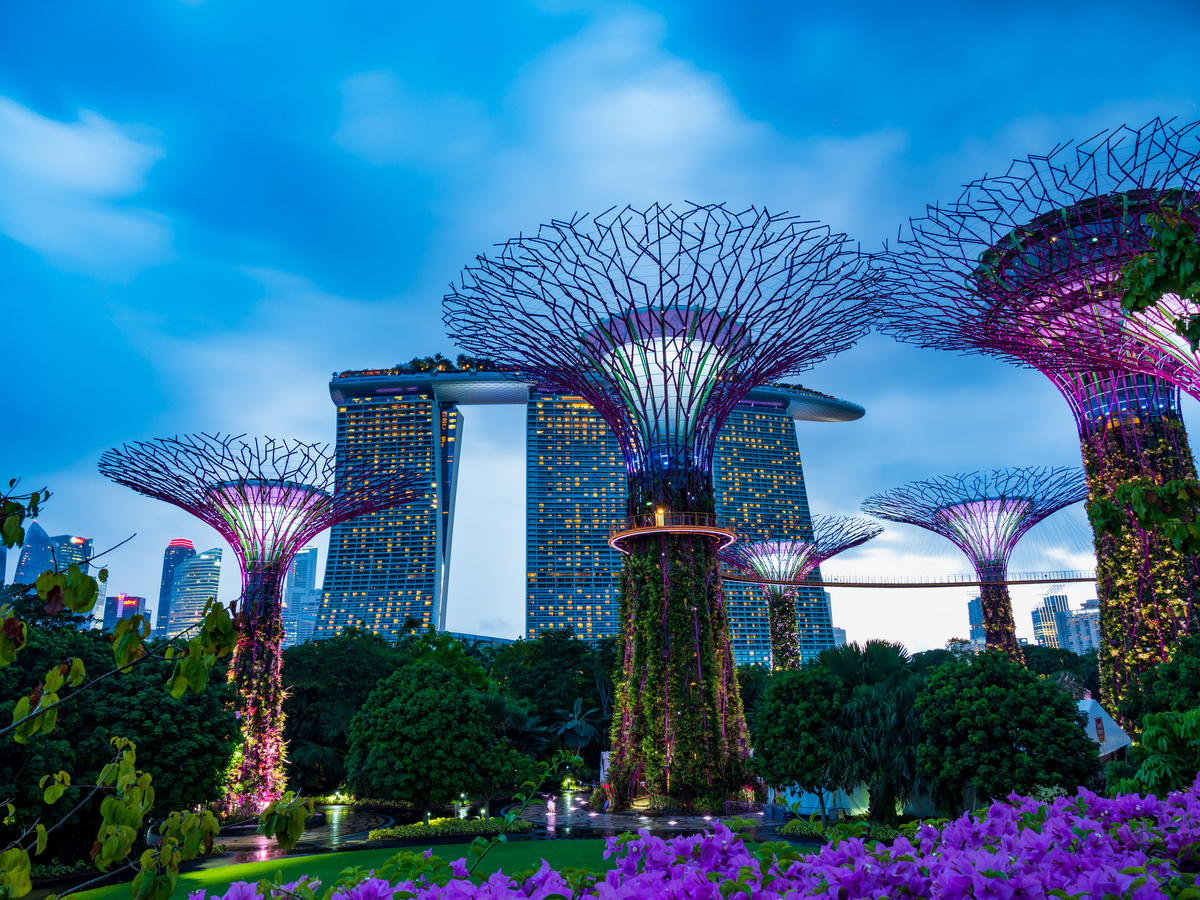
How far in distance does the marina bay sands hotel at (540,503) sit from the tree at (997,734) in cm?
8957

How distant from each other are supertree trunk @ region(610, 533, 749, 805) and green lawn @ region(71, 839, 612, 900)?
2.63 metres

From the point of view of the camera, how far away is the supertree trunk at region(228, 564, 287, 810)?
2381 centimetres

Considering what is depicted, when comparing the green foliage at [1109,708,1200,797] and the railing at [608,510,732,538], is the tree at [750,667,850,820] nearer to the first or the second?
the railing at [608,510,732,538]

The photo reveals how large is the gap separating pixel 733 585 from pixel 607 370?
9726 centimetres

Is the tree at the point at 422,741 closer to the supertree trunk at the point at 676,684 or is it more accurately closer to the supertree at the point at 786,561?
the supertree trunk at the point at 676,684

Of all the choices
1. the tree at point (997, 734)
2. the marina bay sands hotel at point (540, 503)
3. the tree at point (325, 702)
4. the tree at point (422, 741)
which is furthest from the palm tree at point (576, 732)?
the marina bay sands hotel at point (540, 503)

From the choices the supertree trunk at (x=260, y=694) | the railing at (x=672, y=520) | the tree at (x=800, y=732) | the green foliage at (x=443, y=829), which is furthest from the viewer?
the supertree trunk at (x=260, y=694)

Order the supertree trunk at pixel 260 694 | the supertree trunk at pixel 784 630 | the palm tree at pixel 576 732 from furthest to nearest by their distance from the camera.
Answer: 1. the supertree trunk at pixel 784 630
2. the palm tree at pixel 576 732
3. the supertree trunk at pixel 260 694

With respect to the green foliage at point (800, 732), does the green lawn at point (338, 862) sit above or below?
below

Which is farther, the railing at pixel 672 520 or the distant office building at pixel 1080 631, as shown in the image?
the distant office building at pixel 1080 631

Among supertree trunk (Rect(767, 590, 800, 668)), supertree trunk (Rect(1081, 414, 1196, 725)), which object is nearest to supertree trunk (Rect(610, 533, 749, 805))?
supertree trunk (Rect(1081, 414, 1196, 725))

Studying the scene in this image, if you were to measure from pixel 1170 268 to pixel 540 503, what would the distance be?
11624 centimetres

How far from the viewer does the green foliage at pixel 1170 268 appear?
4109mm

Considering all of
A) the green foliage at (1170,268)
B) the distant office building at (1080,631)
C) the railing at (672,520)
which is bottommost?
the green foliage at (1170,268)
